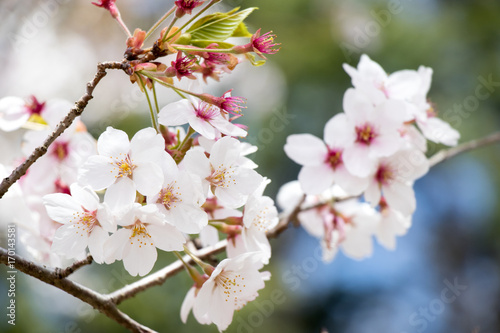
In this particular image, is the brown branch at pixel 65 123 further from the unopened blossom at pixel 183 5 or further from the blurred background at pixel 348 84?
the blurred background at pixel 348 84

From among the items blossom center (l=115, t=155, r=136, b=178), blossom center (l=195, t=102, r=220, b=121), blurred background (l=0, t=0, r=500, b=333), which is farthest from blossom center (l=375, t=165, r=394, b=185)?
blurred background (l=0, t=0, r=500, b=333)

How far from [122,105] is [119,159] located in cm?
266

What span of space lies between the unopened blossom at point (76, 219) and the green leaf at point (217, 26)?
0.23 meters

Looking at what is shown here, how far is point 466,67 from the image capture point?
184 inches

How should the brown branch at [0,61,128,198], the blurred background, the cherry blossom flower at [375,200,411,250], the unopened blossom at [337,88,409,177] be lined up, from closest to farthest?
the brown branch at [0,61,128,198]
the unopened blossom at [337,88,409,177]
the cherry blossom flower at [375,200,411,250]
the blurred background

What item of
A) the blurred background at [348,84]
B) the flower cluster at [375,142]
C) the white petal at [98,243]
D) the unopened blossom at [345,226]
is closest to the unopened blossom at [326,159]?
the flower cluster at [375,142]

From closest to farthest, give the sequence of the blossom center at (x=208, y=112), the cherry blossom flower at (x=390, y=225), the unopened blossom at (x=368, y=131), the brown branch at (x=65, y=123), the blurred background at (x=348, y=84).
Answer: the brown branch at (x=65, y=123) < the blossom center at (x=208, y=112) < the unopened blossom at (x=368, y=131) < the cherry blossom flower at (x=390, y=225) < the blurred background at (x=348, y=84)

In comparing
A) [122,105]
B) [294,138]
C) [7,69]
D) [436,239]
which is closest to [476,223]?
[436,239]

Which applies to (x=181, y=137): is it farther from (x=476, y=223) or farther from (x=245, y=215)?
(x=476, y=223)

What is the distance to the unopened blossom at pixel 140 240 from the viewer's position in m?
0.58

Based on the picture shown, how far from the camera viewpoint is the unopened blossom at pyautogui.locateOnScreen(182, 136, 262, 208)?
2.04 ft

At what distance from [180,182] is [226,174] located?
0.24ft

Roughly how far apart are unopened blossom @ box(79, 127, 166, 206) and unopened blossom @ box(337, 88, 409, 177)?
0.39 meters

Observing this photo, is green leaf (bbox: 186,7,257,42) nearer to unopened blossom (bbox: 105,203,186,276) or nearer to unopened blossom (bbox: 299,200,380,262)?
unopened blossom (bbox: 105,203,186,276)
